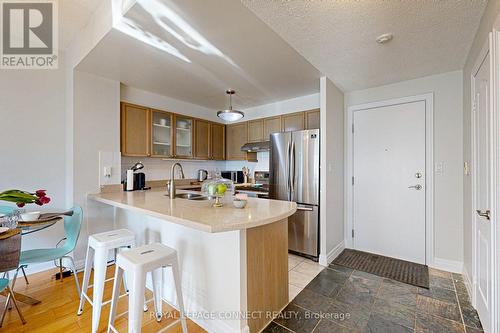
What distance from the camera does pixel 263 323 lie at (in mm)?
1657

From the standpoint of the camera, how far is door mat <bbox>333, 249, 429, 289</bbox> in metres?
2.41

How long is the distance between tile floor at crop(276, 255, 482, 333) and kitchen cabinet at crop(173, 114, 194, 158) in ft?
8.88

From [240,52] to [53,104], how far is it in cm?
239

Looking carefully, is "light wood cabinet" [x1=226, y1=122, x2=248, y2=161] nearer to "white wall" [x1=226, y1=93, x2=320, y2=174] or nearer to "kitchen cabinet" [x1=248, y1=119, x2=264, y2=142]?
"kitchen cabinet" [x1=248, y1=119, x2=264, y2=142]

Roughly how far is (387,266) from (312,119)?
227cm

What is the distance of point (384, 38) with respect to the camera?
6.48 ft

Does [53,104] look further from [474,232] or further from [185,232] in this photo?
[474,232]

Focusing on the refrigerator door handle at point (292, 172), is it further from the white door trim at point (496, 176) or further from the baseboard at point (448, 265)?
the white door trim at point (496, 176)

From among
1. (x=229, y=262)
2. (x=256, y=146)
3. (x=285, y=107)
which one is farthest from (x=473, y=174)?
(x=256, y=146)

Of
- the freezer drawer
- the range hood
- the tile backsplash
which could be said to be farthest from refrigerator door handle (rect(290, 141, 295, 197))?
the tile backsplash

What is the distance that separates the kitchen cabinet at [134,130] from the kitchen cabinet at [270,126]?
2.01m

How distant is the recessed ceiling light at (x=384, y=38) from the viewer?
76.7 inches

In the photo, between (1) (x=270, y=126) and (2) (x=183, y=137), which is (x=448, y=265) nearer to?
(1) (x=270, y=126)

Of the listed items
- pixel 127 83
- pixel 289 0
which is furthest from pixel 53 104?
pixel 289 0
